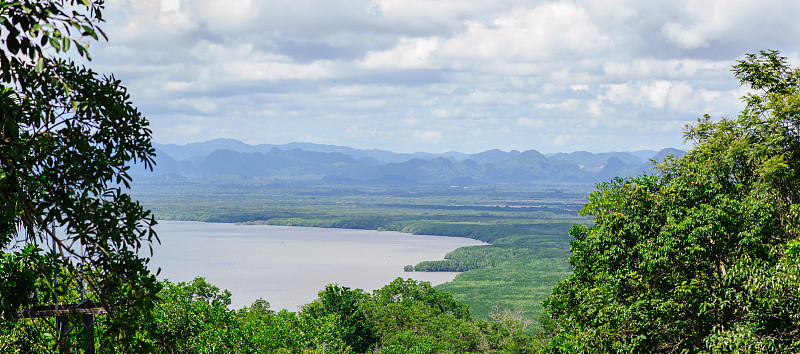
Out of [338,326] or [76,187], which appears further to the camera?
[338,326]

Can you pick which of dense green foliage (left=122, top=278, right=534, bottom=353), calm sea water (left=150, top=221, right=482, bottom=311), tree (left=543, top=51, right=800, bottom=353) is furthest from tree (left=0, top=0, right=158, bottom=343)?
calm sea water (left=150, top=221, right=482, bottom=311)

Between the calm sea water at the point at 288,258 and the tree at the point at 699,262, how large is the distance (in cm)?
5642

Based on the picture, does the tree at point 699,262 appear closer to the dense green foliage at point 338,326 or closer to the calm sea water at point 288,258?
the dense green foliage at point 338,326

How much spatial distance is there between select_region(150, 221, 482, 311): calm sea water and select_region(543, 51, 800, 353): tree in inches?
2221

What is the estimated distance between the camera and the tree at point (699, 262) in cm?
1248

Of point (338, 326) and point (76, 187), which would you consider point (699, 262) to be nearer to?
point (76, 187)

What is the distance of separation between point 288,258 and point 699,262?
107458mm

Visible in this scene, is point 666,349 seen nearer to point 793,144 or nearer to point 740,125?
point 793,144

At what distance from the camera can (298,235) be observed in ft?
→ 560

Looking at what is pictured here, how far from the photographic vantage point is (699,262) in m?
14.5

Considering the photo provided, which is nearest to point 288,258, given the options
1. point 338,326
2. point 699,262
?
point 338,326

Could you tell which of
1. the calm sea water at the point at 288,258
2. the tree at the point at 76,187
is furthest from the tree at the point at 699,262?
the calm sea water at the point at 288,258

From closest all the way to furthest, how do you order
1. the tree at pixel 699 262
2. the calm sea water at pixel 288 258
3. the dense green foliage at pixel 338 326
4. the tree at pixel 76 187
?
the tree at pixel 76 187 → the tree at pixel 699 262 → the dense green foliage at pixel 338 326 → the calm sea water at pixel 288 258

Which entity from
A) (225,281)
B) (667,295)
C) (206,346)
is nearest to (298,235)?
(225,281)
